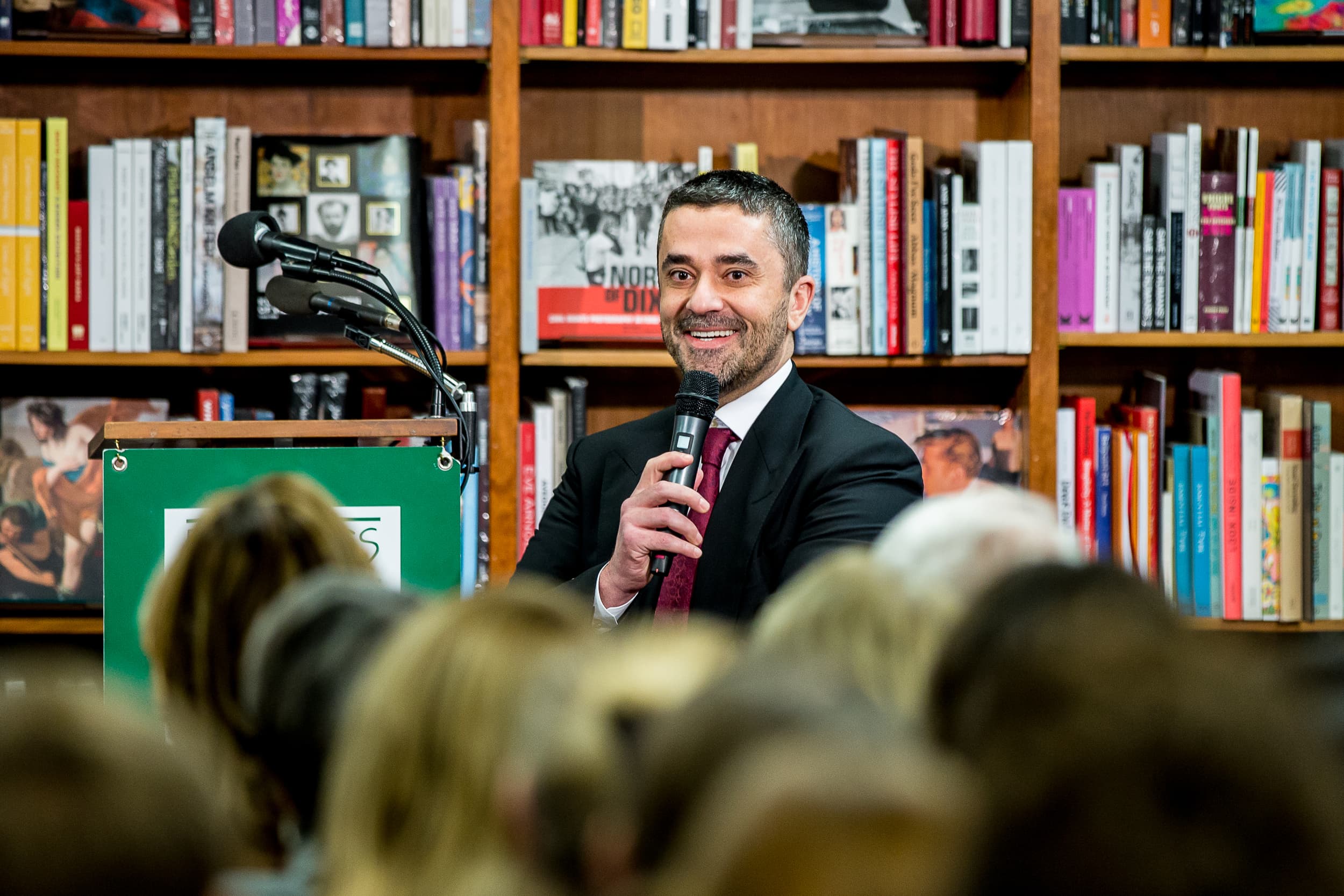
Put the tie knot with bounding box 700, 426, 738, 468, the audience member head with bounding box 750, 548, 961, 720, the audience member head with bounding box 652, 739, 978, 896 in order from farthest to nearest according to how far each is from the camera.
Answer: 1. the tie knot with bounding box 700, 426, 738, 468
2. the audience member head with bounding box 750, 548, 961, 720
3. the audience member head with bounding box 652, 739, 978, 896

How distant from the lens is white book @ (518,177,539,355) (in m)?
2.35

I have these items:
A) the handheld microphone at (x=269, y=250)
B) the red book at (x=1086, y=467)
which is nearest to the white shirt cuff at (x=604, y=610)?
the handheld microphone at (x=269, y=250)

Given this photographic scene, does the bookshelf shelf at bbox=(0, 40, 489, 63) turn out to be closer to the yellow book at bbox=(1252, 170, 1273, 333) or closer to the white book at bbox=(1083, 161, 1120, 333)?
the white book at bbox=(1083, 161, 1120, 333)

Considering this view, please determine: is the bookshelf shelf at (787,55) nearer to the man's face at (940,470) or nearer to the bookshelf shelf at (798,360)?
the bookshelf shelf at (798,360)

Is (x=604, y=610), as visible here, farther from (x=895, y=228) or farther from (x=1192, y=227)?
(x=1192, y=227)

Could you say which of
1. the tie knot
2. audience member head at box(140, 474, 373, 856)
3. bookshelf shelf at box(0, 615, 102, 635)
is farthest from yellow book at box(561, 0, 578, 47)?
audience member head at box(140, 474, 373, 856)

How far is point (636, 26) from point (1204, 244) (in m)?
1.06

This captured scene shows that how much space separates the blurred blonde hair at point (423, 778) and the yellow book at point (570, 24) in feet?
6.94

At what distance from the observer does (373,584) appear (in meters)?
0.48

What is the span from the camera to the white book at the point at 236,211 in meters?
2.33

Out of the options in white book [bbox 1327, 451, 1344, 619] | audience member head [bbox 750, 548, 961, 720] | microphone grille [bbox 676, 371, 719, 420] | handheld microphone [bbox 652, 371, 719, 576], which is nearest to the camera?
audience member head [bbox 750, 548, 961, 720]

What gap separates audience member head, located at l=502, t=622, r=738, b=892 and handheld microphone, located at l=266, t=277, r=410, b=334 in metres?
1.38

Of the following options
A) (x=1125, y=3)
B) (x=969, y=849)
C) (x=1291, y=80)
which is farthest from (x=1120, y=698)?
(x=1291, y=80)

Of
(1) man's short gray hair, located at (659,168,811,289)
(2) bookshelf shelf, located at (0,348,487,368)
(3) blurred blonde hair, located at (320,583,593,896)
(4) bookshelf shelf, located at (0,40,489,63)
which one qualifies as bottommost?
(3) blurred blonde hair, located at (320,583,593,896)
